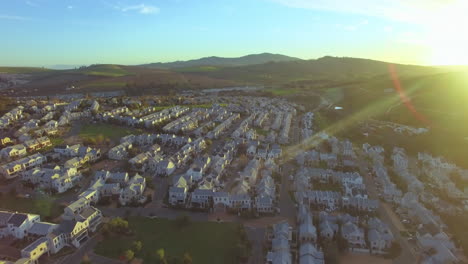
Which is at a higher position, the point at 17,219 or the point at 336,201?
the point at 17,219

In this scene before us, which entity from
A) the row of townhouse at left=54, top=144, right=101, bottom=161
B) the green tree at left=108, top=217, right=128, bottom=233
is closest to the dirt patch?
the green tree at left=108, top=217, right=128, bottom=233

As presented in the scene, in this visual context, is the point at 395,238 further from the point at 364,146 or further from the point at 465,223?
the point at 364,146

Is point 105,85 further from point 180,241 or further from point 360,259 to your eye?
point 360,259

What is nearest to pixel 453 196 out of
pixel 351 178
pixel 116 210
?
pixel 351 178

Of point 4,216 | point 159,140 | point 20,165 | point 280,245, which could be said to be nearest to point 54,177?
point 4,216

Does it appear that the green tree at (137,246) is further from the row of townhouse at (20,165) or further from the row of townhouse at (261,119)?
the row of townhouse at (261,119)

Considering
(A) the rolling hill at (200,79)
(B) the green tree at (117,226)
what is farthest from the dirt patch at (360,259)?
(A) the rolling hill at (200,79)

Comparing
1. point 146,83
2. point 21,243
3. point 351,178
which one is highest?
point 146,83
